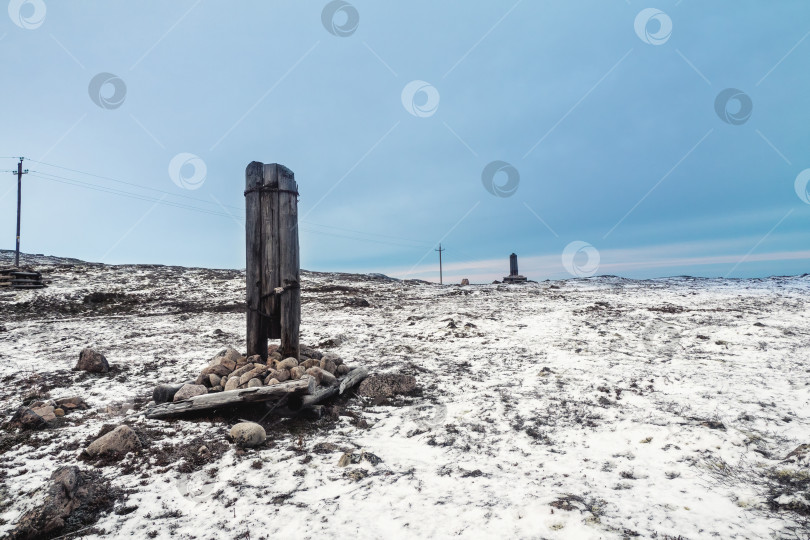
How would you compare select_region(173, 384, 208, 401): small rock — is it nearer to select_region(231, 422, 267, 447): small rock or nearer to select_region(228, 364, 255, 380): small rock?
select_region(228, 364, 255, 380): small rock

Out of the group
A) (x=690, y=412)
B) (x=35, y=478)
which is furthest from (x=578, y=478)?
(x=35, y=478)

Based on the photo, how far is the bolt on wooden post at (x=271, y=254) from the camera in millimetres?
6137

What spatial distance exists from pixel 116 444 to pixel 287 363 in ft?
7.14

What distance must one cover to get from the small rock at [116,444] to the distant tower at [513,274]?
2934 centimetres

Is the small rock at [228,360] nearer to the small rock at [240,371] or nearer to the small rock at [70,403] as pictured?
the small rock at [240,371]

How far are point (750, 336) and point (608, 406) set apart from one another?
6310 mm

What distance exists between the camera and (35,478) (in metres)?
3.50

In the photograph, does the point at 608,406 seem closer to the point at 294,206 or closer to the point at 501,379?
the point at 501,379

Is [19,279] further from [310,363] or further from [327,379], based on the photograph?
[327,379]

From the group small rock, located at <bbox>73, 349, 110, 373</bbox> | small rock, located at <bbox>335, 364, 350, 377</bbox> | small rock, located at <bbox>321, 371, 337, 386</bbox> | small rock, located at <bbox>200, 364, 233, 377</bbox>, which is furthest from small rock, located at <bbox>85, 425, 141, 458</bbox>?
small rock, located at <bbox>73, 349, 110, 373</bbox>

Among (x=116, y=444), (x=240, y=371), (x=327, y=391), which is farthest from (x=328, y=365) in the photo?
(x=116, y=444)

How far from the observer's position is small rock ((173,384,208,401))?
4.96m

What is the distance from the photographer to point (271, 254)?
20.1ft

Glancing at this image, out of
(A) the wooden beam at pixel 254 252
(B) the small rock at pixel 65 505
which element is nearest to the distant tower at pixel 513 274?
(A) the wooden beam at pixel 254 252
